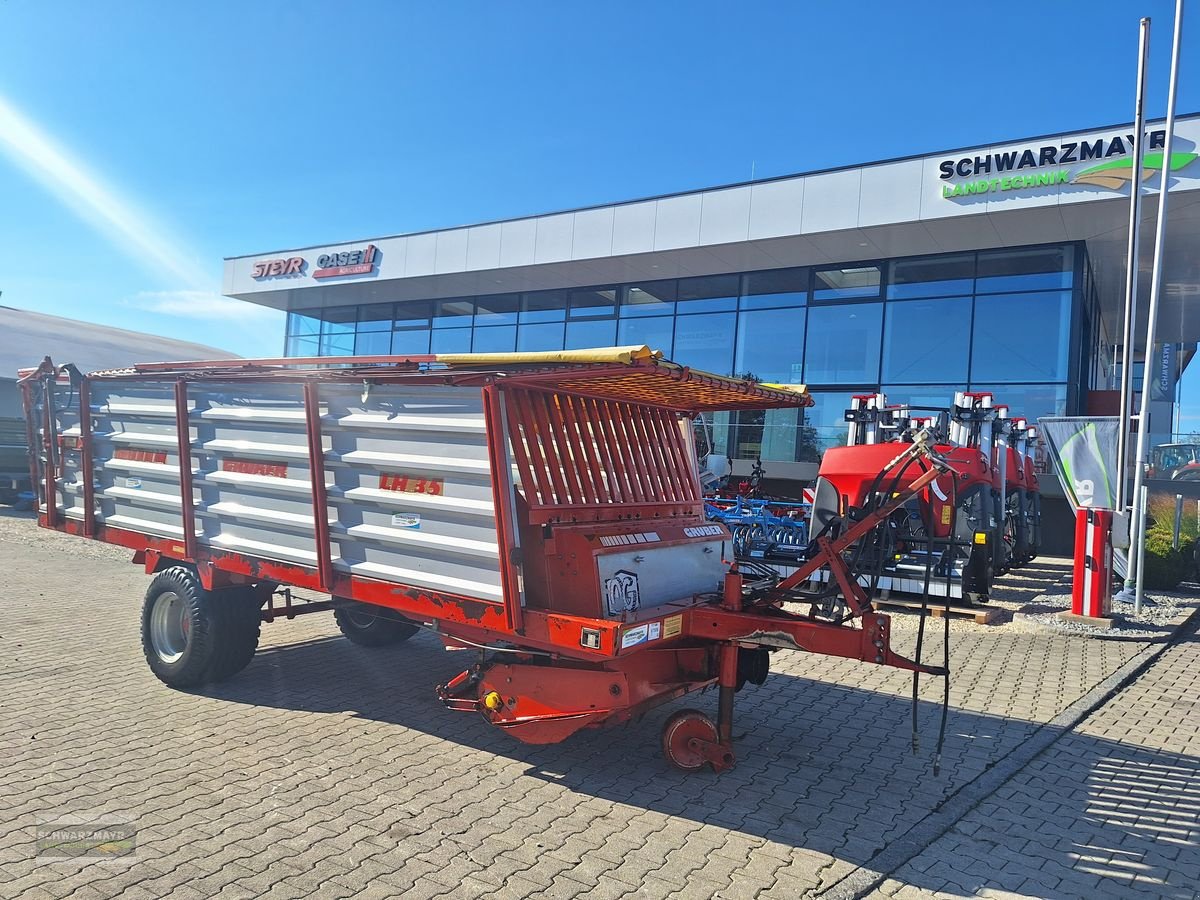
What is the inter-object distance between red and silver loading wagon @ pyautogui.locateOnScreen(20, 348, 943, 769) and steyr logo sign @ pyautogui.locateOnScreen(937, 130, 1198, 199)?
40.3 feet

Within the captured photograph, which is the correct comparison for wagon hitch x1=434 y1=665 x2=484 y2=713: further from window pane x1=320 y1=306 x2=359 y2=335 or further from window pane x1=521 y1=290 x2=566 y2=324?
window pane x1=320 y1=306 x2=359 y2=335

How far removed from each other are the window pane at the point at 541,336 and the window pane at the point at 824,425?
757 cm

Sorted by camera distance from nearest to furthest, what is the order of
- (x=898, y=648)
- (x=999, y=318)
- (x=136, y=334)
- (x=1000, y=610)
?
(x=898, y=648) < (x=1000, y=610) < (x=999, y=318) < (x=136, y=334)

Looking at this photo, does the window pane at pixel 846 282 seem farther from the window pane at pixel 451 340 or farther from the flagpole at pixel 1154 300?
the window pane at pixel 451 340

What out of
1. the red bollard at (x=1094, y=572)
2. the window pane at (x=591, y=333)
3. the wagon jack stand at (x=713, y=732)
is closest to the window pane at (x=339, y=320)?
the window pane at (x=591, y=333)

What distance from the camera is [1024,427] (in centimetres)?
1428

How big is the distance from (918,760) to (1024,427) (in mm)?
10882

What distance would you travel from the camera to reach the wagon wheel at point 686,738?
461cm

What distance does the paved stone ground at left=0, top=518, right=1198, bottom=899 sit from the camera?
346cm

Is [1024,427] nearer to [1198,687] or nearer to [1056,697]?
[1198,687]

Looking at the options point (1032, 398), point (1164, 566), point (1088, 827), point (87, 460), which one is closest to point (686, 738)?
point (1088, 827)

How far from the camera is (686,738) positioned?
4648mm

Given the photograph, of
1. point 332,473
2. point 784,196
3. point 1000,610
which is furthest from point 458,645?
point 784,196

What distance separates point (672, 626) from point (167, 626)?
386cm
